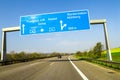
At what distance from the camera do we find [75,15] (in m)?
26.2

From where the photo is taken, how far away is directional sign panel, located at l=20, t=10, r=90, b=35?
2595cm

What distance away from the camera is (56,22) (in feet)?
86.1

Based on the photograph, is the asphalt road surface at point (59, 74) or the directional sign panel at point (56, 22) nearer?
the asphalt road surface at point (59, 74)

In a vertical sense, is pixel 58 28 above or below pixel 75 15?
below

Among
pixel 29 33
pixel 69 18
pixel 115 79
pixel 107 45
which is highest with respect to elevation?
pixel 69 18

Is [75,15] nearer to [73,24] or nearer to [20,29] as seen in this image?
[73,24]

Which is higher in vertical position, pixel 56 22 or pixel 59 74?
pixel 56 22

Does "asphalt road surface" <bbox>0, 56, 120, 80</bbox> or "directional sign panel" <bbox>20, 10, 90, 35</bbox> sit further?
"directional sign panel" <bbox>20, 10, 90, 35</bbox>

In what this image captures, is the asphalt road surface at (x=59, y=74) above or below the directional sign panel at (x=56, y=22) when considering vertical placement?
below

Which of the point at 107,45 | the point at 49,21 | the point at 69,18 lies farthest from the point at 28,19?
the point at 107,45

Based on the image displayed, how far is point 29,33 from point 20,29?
1.75 metres

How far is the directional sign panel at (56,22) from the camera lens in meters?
26.0

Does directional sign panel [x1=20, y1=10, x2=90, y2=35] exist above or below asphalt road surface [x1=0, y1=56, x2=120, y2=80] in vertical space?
above

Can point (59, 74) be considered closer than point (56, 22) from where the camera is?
Yes
